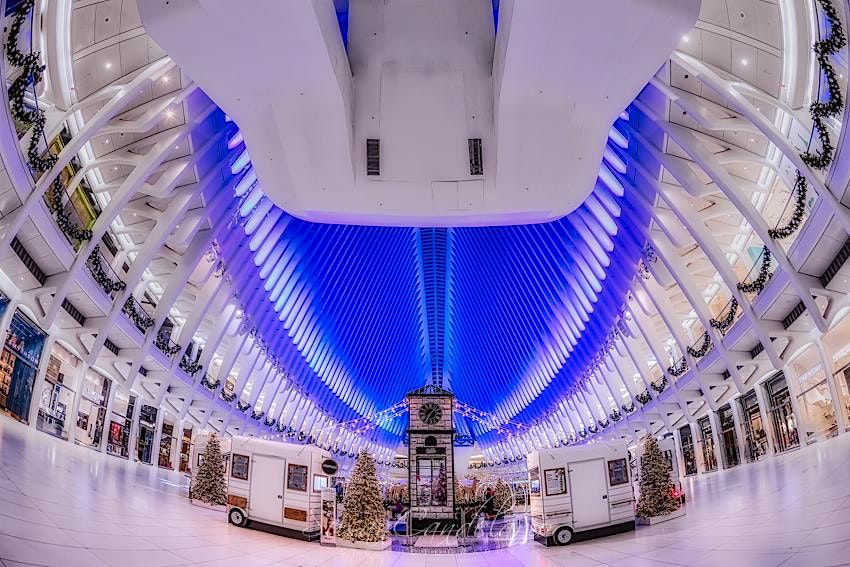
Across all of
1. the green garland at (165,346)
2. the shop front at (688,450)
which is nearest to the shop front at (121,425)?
the green garland at (165,346)

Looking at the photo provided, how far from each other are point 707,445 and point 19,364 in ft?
96.6

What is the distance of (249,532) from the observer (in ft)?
43.2

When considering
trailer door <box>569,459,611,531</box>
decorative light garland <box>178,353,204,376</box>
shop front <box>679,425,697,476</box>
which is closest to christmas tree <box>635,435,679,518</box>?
trailer door <box>569,459,611,531</box>

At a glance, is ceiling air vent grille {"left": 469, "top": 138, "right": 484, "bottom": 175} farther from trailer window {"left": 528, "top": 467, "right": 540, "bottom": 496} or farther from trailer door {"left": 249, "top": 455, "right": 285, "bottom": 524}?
trailer door {"left": 249, "top": 455, "right": 285, "bottom": 524}

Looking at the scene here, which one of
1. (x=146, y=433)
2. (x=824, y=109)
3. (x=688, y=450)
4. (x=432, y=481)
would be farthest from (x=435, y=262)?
(x=824, y=109)

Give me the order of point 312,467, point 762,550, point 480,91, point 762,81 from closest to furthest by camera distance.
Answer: point 762,550
point 480,91
point 312,467
point 762,81

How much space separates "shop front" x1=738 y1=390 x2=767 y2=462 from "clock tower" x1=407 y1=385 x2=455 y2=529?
1259 centimetres

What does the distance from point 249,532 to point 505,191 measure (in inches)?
351

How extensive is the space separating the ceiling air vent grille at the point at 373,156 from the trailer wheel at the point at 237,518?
8487 millimetres

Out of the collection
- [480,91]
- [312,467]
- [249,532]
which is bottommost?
[249,532]

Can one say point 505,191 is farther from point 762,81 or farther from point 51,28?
point 51,28

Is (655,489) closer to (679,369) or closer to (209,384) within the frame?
(679,369)

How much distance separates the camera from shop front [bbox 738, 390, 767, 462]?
25016 millimetres

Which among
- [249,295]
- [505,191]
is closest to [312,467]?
[505,191]
